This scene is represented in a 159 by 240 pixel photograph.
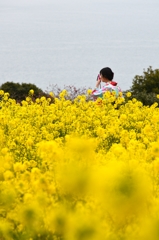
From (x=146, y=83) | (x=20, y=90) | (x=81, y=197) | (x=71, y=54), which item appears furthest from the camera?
(x=71, y=54)

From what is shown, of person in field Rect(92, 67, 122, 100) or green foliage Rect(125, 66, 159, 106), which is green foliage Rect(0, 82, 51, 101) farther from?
person in field Rect(92, 67, 122, 100)

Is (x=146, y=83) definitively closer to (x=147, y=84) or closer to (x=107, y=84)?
(x=147, y=84)

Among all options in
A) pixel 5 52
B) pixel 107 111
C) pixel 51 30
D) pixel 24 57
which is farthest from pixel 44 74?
pixel 51 30

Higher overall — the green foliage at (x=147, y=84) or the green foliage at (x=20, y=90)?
the green foliage at (x=20, y=90)

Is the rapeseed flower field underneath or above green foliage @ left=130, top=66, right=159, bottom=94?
underneath

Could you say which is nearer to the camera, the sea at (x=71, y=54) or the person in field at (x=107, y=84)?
the person in field at (x=107, y=84)

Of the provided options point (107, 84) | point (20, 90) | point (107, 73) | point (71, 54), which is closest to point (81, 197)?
point (107, 73)

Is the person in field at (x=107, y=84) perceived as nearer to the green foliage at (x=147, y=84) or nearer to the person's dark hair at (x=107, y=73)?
the person's dark hair at (x=107, y=73)

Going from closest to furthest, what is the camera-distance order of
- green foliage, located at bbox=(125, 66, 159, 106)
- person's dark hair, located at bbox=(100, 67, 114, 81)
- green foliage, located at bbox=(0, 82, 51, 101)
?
person's dark hair, located at bbox=(100, 67, 114, 81) → green foliage, located at bbox=(125, 66, 159, 106) → green foliage, located at bbox=(0, 82, 51, 101)

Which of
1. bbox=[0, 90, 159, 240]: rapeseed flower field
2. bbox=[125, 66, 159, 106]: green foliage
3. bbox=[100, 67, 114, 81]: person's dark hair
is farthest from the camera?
bbox=[125, 66, 159, 106]: green foliage

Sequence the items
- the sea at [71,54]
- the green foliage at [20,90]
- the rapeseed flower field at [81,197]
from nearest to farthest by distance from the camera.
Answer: the rapeseed flower field at [81,197], the green foliage at [20,90], the sea at [71,54]

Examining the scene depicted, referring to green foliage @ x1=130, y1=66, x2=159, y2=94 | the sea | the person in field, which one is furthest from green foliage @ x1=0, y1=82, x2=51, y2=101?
the person in field

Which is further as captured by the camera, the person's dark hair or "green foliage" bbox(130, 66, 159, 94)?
"green foliage" bbox(130, 66, 159, 94)

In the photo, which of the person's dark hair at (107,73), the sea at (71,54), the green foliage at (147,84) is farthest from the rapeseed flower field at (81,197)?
the sea at (71,54)
